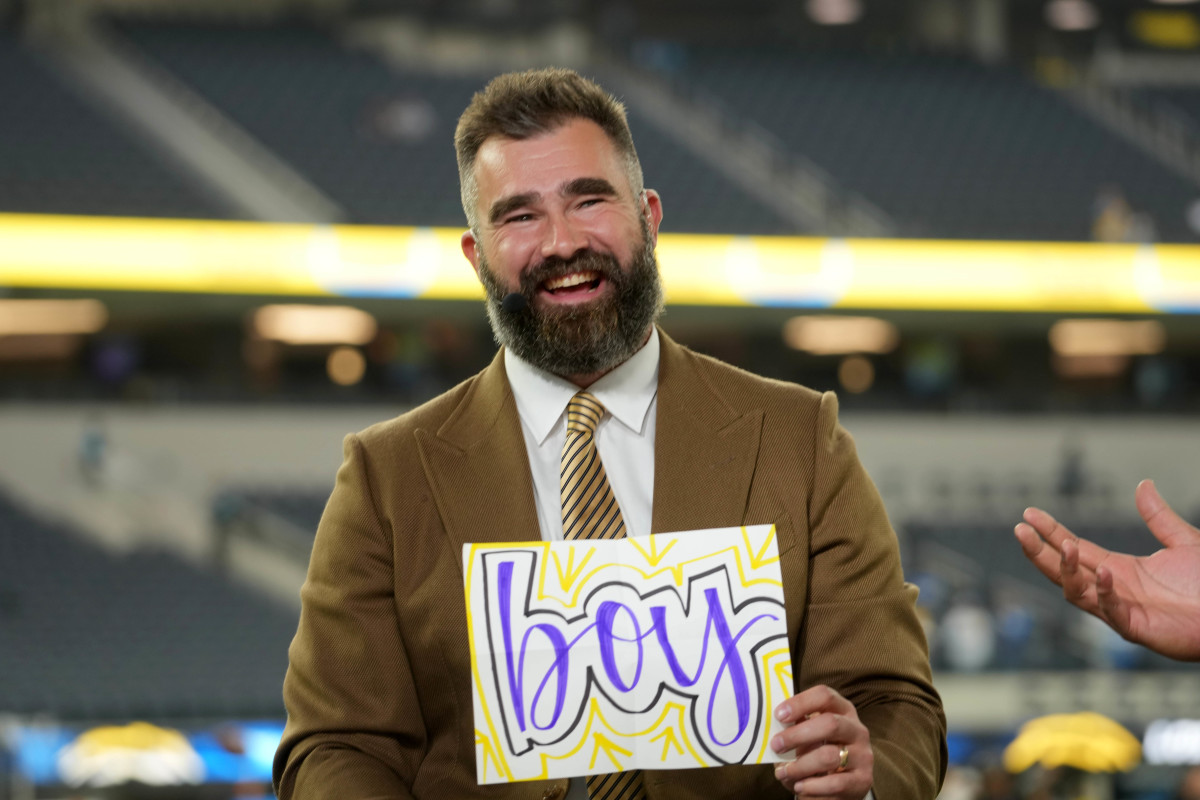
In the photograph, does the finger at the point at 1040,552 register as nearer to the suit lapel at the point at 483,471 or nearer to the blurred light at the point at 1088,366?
the suit lapel at the point at 483,471

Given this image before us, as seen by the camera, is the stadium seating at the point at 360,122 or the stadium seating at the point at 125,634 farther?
the stadium seating at the point at 360,122

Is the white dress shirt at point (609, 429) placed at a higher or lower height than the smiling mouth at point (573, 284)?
lower

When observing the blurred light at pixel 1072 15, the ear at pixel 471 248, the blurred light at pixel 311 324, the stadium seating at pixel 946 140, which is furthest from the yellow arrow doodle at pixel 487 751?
the blurred light at pixel 1072 15

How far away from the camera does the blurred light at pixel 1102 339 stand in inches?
615

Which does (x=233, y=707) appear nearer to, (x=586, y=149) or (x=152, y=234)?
(x=152, y=234)

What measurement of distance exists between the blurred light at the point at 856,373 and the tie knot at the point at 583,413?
44.9 ft

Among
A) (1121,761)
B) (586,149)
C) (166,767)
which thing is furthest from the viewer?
(1121,761)

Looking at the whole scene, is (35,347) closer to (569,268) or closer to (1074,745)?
(1074,745)

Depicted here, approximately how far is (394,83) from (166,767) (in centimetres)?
881

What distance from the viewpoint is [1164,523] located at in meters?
1.65

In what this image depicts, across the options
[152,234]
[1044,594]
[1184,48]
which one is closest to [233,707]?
[152,234]

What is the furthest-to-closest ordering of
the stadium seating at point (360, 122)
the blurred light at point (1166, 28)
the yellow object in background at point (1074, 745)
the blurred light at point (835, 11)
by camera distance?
1. the blurred light at point (1166, 28)
2. the blurred light at point (835, 11)
3. the stadium seating at point (360, 122)
4. the yellow object in background at point (1074, 745)

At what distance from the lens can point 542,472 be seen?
1641 mm

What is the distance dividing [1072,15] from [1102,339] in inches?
187
